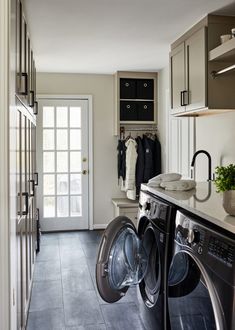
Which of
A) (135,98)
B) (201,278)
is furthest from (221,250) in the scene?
(135,98)

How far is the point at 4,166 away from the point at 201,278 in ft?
3.18

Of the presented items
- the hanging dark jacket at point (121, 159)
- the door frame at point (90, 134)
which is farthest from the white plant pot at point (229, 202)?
the door frame at point (90, 134)

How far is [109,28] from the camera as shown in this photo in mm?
3334

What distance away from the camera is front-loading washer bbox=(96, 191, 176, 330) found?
2.02 metres

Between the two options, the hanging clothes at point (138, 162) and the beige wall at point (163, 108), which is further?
the hanging clothes at point (138, 162)

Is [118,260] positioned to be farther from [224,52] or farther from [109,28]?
[109,28]

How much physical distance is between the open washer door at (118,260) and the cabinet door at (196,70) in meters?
1.35

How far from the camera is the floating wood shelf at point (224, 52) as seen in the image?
2500mm

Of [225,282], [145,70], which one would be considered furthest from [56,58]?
[225,282]

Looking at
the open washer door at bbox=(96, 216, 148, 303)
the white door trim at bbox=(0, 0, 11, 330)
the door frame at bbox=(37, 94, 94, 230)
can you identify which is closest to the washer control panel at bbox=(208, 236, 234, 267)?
the open washer door at bbox=(96, 216, 148, 303)

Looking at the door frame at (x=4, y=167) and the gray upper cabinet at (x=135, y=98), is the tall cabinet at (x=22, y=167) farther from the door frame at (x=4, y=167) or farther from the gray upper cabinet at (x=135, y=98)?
the gray upper cabinet at (x=135, y=98)

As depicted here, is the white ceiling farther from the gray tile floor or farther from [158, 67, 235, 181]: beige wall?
the gray tile floor

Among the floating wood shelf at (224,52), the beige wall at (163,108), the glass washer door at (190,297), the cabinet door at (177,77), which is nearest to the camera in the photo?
the glass washer door at (190,297)

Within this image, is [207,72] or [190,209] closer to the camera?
[190,209]
